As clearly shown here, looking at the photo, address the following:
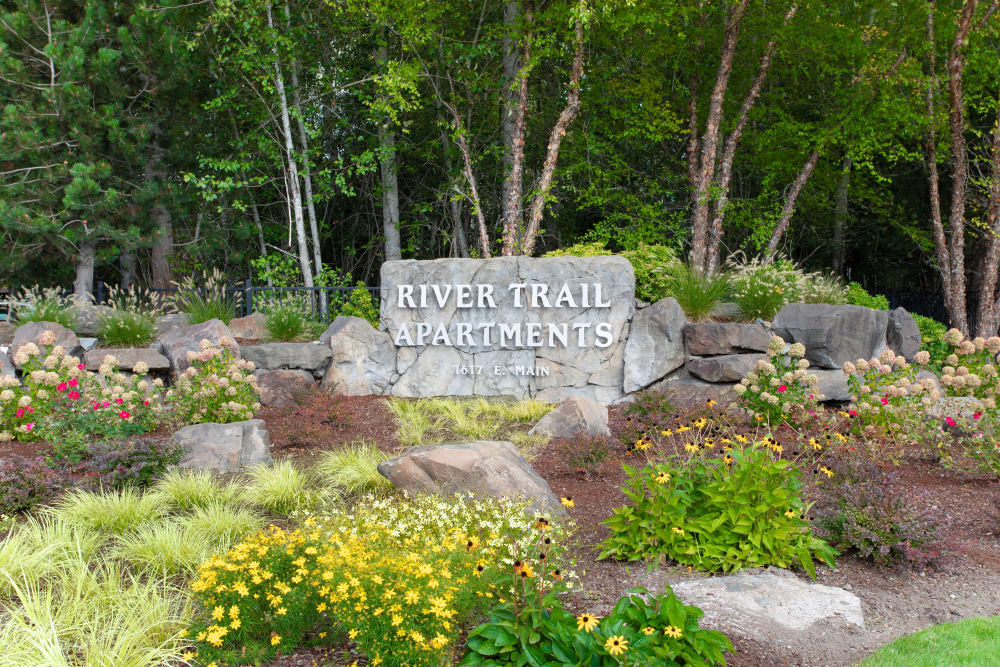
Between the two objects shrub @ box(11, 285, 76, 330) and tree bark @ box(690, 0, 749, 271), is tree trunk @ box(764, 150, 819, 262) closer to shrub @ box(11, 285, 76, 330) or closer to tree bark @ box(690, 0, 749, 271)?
tree bark @ box(690, 0, 749, 271)

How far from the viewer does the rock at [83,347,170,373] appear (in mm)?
9102

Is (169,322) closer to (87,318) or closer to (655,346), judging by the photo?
(87,318)

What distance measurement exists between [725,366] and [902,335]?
7.61 ft

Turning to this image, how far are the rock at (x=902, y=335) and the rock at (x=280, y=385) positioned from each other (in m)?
6.77

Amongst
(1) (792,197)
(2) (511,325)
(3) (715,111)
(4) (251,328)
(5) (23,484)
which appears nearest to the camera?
(5) (23,484)

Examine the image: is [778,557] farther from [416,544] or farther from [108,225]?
[108,225]

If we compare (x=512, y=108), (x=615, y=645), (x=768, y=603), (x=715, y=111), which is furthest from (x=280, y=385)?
(x=715, y=111)

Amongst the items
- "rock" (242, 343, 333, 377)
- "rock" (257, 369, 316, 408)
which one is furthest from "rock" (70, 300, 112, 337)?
"rock" (257, 369, 316, 408)

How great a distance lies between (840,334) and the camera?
8.73 meters

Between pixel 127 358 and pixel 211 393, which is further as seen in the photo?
pixel 127 358

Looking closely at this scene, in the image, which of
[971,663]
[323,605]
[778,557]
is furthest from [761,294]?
[323,605]

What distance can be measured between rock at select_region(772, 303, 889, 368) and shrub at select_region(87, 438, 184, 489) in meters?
6.63

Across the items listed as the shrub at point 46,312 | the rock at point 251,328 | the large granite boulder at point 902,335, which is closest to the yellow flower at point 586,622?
the large granite boulder at point 902,335

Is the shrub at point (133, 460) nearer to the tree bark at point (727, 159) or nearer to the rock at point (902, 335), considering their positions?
the rock at point (902, 335)
